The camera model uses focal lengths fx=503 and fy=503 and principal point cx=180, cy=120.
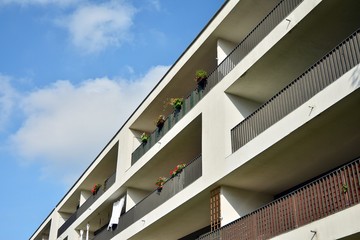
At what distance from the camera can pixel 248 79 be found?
60.7 feet

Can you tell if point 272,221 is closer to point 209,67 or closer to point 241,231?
point 241,231

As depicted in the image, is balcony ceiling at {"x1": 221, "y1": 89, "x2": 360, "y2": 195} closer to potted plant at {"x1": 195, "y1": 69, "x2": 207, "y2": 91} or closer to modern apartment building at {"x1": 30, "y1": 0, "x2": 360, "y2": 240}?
modern apartment building at {"x1": 30, "y1": 0, "x2": 360, "y2": 240}

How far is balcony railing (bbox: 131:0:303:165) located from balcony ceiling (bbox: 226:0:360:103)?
3.51 feet

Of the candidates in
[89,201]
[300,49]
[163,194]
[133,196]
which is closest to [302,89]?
[300,49]

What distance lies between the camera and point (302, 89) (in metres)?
15.3

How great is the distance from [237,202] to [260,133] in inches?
131

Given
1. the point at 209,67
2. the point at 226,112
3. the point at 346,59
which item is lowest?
the point at 346,59

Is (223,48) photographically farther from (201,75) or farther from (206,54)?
(201,75)

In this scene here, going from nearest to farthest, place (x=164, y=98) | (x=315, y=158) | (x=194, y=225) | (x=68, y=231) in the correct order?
(x=315, y=158) → (x=194, y=225) → (x=164, y=98) → (x=68, y=231)

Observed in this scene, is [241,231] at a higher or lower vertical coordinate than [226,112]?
lower

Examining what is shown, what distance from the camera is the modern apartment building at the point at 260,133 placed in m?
13.4

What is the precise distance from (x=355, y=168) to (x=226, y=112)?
6972mm

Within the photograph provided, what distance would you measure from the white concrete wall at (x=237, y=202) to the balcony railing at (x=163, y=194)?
187 cm

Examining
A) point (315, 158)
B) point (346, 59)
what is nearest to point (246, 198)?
point (315, 158)
